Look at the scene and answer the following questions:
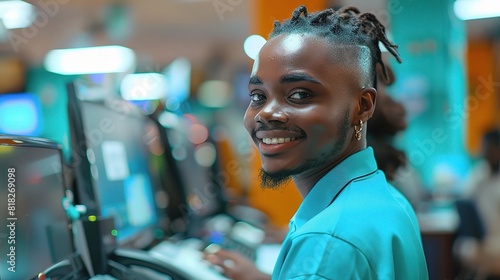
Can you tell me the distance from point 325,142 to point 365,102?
12 centimetres

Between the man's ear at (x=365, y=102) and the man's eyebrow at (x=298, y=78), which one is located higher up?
the man's eyebrow at (x=298, y=78)

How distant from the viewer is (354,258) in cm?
95

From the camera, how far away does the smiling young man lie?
39.2 inches

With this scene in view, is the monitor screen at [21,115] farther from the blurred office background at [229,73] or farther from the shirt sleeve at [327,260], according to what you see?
the shirt sleeve at [327,260]

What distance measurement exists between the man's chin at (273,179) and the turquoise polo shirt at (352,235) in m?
0.06

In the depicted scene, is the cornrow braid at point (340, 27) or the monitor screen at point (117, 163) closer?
the cornrow braid at point (340, 27)

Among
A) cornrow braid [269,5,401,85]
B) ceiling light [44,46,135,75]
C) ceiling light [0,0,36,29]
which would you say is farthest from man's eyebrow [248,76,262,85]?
ceiling light [44,46,135,75]

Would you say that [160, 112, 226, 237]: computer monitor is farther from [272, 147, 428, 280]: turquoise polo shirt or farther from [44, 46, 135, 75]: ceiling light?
[44, 46, 135, 75]: ceiling light

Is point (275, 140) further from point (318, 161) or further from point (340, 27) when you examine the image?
point (340, 27)

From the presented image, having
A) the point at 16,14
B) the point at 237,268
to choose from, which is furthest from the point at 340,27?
the point at 16,14

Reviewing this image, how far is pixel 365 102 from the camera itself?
3.81 ft

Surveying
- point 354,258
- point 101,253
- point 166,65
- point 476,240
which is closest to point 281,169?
point 354,258

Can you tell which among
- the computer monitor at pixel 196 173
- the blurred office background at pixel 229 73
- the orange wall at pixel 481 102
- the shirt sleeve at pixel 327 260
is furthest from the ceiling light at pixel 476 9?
the shirt sleeve at pixel 327 260

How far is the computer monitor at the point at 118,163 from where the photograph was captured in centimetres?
169
